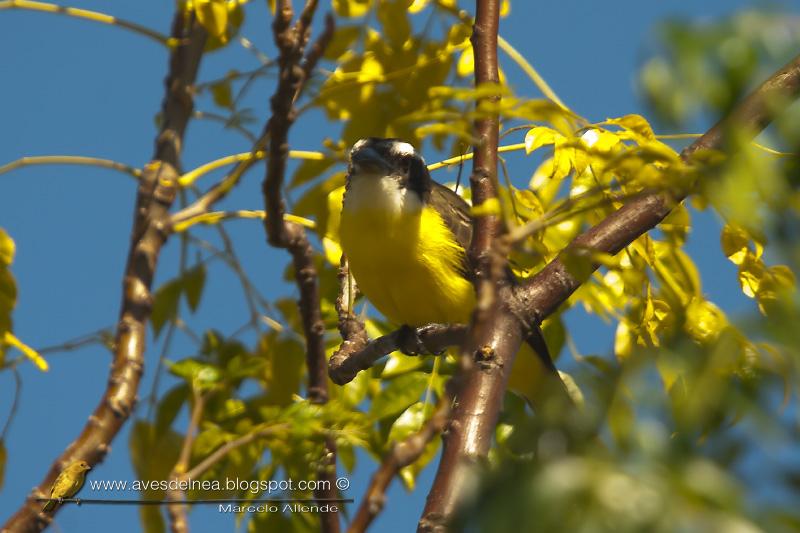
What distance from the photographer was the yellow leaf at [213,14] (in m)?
3.15

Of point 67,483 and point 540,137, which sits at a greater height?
point 540,137

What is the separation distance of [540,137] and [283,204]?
0.80m

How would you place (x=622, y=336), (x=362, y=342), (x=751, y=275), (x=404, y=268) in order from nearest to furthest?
(x=751, y=275), (x=622, y=336), (x=362, y=342), (x=404, y=268)

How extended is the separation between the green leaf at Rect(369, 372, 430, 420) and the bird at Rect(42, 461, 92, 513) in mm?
804

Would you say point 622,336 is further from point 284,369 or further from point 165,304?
point 165,304

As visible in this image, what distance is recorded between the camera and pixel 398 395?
300cm

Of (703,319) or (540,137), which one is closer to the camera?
(540,137)

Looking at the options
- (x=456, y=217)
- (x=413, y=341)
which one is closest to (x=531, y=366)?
(x=456, y=217)

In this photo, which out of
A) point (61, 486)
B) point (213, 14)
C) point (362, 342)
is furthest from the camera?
point (362, 342)

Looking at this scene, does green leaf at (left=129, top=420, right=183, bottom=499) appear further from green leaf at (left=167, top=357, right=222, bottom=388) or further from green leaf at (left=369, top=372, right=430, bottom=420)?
green leaf at (left=369, top=372, right=430, bottom=420)

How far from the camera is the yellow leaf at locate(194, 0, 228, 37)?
3.15m

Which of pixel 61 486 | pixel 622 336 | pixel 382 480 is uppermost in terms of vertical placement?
pixel 622 336

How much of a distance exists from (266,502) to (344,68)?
1483mm

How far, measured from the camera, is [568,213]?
1.78m
